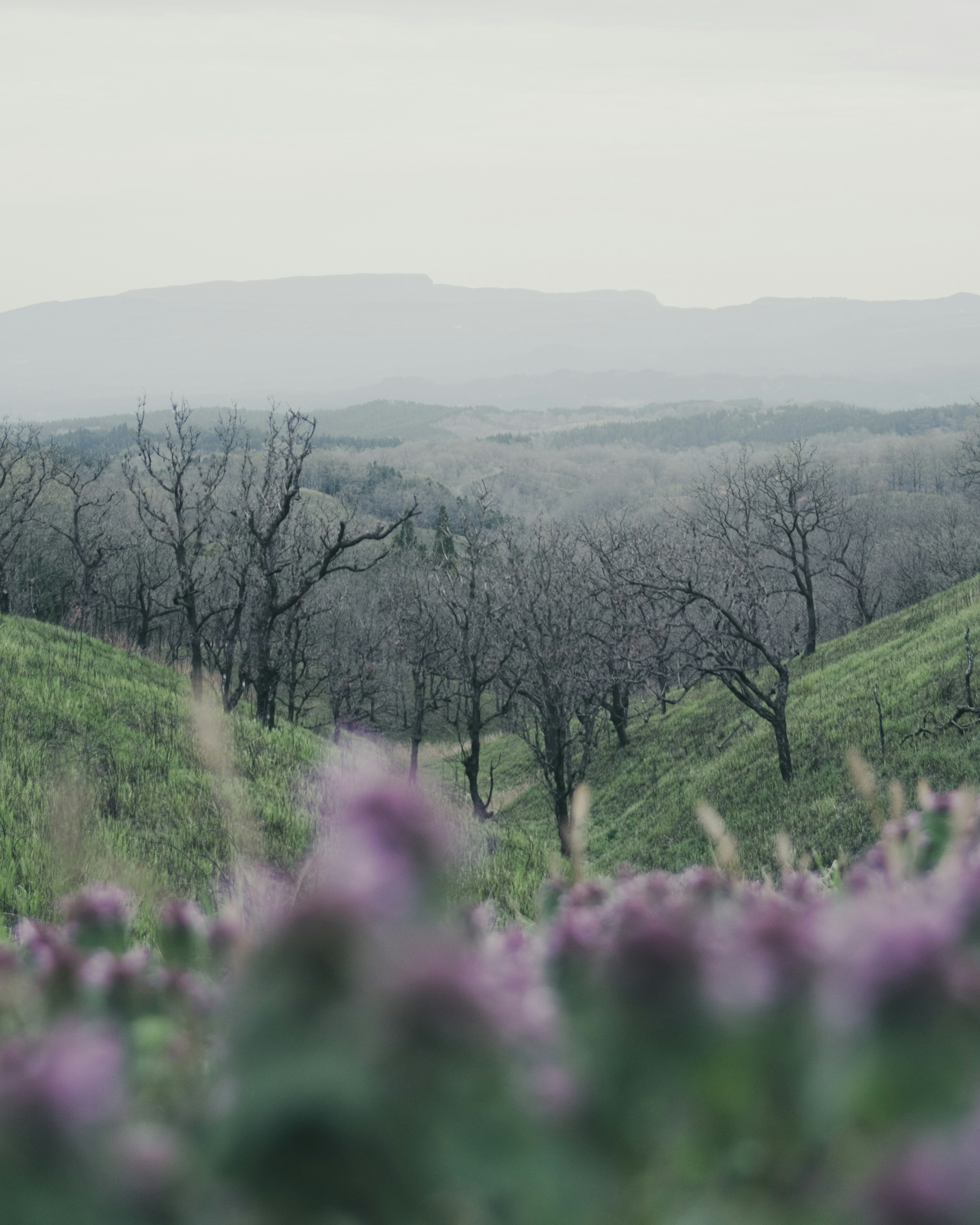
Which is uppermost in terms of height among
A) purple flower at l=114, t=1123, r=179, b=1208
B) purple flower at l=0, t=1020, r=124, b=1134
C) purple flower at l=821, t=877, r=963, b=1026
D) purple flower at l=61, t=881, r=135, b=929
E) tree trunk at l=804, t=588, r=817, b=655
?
purple flower at l=821, t=877, r=963, b=1026

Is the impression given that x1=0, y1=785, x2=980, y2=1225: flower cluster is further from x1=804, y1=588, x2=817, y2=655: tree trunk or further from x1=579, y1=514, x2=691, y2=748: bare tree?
x1=804, y1=588, x2=817, y2=655: tree trunk

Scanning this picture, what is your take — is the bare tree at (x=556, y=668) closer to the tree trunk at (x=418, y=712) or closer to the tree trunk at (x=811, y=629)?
the tree trunk at (x=418, y=712)

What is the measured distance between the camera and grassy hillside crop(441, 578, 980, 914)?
54.0ft

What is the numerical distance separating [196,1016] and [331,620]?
59.9 m

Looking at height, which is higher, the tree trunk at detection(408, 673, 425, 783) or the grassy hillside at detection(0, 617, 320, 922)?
the grassy hillside at detection(0, 617, 320, 922)

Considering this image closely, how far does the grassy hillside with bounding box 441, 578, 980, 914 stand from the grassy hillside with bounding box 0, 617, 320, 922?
2.00 m

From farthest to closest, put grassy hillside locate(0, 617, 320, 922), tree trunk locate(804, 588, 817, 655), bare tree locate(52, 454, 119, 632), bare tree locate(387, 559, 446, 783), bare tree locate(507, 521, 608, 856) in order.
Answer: bare tree locate(52, 454, 119, 632) → bare tree locate(387, 559, 446, 783) → tree trunk locate(804, 588, 817, 655) → bare tree locate(507, 521, 608, 856) → grassy hillside locate(0, 617, 320, 922)

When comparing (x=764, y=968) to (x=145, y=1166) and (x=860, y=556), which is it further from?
(x=860, y=556)

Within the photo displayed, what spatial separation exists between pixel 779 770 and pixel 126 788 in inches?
694

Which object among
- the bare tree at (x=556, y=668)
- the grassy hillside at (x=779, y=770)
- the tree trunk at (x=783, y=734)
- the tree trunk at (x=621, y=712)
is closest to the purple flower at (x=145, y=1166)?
the grassy hillside at (x=779, y=770)

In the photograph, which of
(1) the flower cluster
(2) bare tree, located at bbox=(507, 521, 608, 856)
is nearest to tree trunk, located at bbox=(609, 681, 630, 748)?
(2) bare tree, located at bbox=(507, 521, 608, 856)

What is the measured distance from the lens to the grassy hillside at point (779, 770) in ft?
54.0

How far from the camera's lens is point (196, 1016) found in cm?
141

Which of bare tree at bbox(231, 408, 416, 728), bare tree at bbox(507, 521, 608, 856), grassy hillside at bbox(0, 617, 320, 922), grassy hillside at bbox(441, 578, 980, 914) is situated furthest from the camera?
bare tree at bbox(507, 521, 608, 856)
